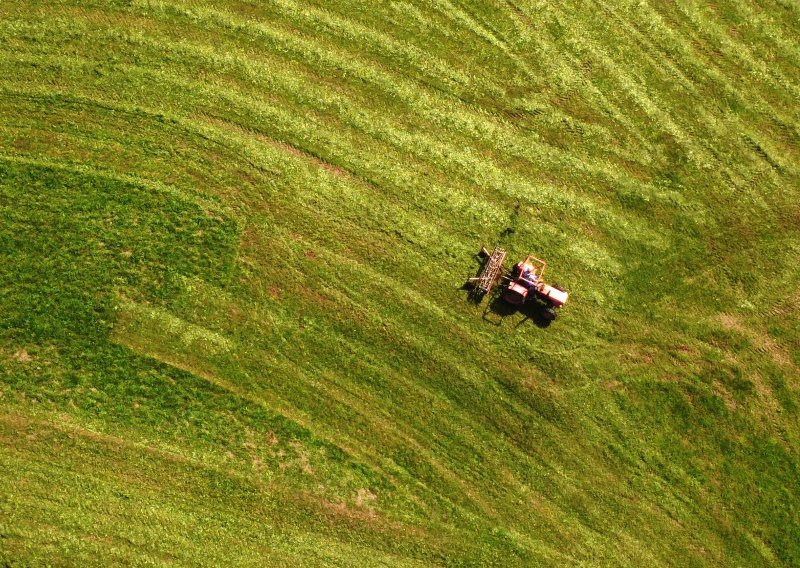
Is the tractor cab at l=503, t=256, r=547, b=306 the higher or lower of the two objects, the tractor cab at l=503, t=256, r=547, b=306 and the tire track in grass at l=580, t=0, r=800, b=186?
the lower

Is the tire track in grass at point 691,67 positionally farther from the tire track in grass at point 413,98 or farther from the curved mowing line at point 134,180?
the curved mowing line at point 134,180

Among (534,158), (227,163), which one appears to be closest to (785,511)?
(534,158)

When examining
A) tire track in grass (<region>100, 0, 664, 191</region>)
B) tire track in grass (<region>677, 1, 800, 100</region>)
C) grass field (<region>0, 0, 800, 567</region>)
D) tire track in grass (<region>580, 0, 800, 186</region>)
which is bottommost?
grass field (<region>0, 0, 800, 567</region>)

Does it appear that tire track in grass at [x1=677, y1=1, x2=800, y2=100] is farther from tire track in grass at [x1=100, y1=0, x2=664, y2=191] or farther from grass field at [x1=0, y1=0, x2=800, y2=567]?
tire track in grass at [x1=100, y1=0, x2=664, y2=191]

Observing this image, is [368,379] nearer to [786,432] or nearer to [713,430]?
[713,430]

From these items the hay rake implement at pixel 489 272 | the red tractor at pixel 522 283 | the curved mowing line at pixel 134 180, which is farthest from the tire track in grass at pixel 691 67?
the curved mowing line at pixel 134 180

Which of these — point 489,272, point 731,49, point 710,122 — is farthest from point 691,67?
point 489,272

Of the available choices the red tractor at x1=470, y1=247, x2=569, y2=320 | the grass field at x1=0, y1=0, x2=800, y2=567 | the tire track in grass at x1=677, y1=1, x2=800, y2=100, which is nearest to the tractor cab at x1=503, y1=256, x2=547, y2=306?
the red tractor at x1=470, y1=247, x2=569, y2=320

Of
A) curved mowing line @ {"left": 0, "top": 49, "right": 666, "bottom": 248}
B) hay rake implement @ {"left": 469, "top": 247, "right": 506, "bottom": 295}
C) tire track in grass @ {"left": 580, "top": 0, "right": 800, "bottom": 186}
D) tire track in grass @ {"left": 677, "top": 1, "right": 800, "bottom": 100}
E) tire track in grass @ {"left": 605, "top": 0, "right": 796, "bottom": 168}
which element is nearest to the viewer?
hay rake implement @ {"left": 469, "top": 247, "right": 506, "bottom": 295}
